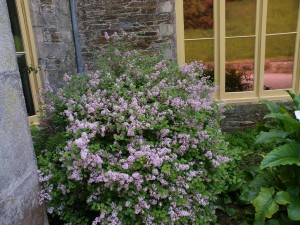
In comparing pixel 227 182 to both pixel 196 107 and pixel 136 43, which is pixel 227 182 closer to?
pixel 196 107

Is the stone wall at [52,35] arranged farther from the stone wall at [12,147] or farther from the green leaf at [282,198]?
the green leaf at [282,198]

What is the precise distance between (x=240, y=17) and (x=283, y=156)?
2.99 m

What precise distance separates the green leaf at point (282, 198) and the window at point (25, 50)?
10.6 ft

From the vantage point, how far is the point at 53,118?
2727 millimetres

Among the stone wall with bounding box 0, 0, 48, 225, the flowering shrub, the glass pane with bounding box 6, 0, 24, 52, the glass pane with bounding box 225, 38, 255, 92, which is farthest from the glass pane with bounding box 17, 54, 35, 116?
the glass pane with bounding box 225, 38, 255, 92

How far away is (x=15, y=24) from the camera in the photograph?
4082 millimetres

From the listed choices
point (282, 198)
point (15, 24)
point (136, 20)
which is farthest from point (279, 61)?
point (15, 24)

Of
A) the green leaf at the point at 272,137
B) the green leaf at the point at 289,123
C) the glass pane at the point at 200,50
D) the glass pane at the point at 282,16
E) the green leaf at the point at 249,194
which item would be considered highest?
the glass pane at the point at 282,16

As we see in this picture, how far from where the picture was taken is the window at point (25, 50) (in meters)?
4.04

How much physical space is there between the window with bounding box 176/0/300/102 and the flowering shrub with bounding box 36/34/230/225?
2253mm

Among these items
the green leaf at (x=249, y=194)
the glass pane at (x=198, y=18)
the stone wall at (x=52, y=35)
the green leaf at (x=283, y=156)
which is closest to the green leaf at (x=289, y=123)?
the green leaf at (x=283, y=156)

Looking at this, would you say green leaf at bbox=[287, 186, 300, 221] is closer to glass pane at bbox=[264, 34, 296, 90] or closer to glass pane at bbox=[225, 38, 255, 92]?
glass pane at bbox=[225, 38, 255, 92]

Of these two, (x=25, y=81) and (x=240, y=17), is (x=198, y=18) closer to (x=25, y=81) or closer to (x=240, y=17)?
(x=240, y=17)

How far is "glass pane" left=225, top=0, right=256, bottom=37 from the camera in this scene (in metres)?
4.60
